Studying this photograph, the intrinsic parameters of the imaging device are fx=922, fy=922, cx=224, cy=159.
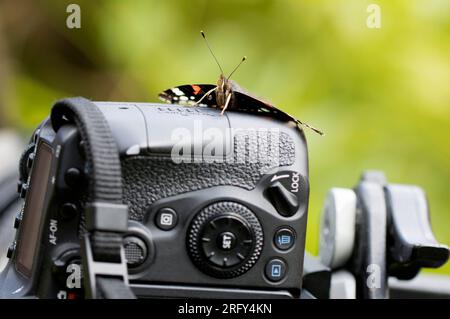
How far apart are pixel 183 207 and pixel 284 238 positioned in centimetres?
Result: 12

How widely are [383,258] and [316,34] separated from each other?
51.4 inches

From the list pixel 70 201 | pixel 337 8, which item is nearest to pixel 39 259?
pixel 70 201

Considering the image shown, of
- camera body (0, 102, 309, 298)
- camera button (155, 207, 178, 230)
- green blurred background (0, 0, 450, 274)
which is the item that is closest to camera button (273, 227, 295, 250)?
camera body (0, 102, 309, 298)

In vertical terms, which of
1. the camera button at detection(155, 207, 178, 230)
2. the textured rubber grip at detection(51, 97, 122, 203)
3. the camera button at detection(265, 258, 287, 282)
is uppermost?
the textured rubber grip at detection(51, 97, 122, 203)

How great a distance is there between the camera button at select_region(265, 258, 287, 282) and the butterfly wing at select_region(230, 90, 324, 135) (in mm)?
154

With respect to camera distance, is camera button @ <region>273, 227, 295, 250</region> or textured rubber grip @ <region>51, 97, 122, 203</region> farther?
camera button @ <region>273, 227, 295, 250</region>

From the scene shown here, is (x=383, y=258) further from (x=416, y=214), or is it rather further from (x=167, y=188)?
(x=167, y=188)

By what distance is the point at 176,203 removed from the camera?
0.95 meters

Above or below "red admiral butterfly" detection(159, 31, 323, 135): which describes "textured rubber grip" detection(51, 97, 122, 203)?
below

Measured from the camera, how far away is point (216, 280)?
3.12 ft

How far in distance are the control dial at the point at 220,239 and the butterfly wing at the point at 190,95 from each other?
0.53ft

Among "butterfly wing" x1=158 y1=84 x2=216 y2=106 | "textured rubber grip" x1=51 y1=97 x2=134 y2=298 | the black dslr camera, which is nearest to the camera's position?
"textured rubber grip" x1=51 y1=97 x2=134 y2=298

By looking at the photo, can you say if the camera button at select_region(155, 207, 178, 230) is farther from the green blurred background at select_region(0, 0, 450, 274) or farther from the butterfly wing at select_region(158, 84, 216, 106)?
the green blurred background at select_region(0, 0, 450, 274)

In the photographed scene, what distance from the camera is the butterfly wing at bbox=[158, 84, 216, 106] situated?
1.06m
